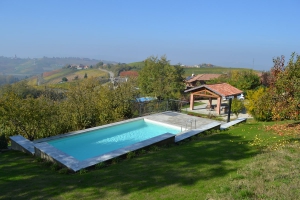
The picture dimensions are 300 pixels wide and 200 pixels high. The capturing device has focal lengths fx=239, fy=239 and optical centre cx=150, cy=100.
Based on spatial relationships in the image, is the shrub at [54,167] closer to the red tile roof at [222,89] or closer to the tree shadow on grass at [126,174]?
the tree shadow on grass at [126,174]

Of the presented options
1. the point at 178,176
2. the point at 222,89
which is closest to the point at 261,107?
the point at 178,176

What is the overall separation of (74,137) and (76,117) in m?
1.72

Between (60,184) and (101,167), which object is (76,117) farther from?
(60,184)

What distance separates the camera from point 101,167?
7.12 meters

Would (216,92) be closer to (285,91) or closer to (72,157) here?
(285,91)

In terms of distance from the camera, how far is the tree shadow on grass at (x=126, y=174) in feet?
17.4

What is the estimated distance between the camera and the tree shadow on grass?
17.4ft

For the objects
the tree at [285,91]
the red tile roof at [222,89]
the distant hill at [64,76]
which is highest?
the tree at [285,91]

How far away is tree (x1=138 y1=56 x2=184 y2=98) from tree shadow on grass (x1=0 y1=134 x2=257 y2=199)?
18775 mm

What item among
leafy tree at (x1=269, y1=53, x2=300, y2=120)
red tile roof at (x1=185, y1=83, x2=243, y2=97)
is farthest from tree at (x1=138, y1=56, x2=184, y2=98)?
leafy tree at (x1=269, y1=53, x2=300, y2=120)

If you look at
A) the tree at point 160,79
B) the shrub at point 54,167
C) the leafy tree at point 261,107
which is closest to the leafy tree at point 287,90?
the leafy tree at point 261,107

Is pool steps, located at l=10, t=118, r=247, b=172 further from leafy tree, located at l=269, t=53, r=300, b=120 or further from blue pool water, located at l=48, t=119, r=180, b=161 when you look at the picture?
leafy tree, located at l=269, t=53, r=300, b=120

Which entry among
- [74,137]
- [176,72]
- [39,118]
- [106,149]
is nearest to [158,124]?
[106,149]

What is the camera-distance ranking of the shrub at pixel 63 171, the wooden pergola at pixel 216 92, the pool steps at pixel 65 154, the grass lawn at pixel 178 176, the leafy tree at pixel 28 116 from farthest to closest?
the wooden pergola at pixel 216 92
the leafy tree at pixel 28 116
the pool steps at pixel 65 154
the shrub at pixel 63 171
the grass lawn at pixel 178 176
